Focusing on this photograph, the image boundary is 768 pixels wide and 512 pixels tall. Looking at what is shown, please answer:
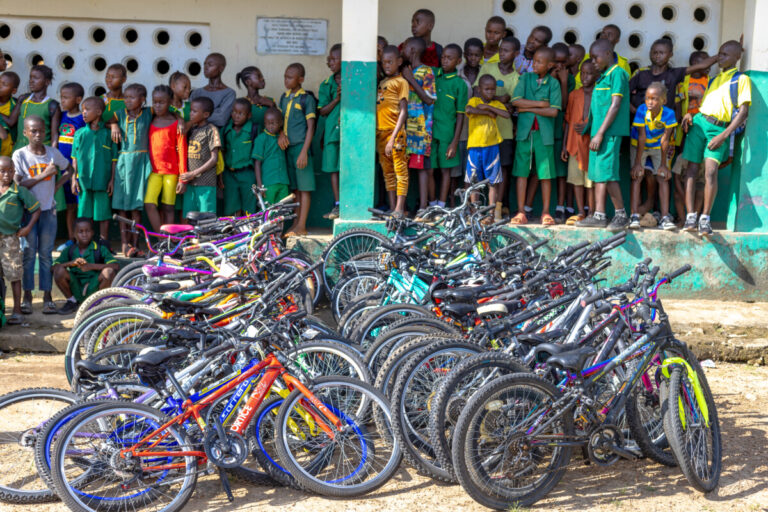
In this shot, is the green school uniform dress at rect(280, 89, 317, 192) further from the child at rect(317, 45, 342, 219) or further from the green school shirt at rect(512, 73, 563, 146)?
the green school shirt at rect(512, 73, 563, 146)

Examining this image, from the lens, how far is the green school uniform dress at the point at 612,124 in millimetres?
8461

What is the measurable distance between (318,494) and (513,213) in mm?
5627

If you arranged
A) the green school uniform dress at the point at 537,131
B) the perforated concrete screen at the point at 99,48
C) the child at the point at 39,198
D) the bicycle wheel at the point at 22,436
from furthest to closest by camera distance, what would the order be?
the perforated concrete screen at the point at 99,48 → the green school uniform dress at the point at 537,131 → the child at the point at 39,198 → the bicycle wheel at the point at 22,436

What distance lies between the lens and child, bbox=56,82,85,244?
29.5ft

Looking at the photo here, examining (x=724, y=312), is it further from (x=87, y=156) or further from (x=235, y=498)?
(x=87, y=156)

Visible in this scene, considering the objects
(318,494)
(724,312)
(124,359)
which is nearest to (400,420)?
(318,494)

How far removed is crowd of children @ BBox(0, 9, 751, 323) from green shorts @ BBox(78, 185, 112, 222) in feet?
0.05

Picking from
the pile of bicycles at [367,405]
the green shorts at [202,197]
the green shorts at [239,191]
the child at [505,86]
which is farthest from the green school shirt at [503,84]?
the pile of bicycles at [367,405]

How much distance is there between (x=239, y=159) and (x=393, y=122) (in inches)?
65.1

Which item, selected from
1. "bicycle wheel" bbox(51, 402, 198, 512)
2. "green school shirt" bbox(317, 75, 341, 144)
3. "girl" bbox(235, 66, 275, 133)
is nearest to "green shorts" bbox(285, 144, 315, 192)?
"green school shirt" bbox(317, 75, 341, 144)

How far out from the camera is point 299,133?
358 inches

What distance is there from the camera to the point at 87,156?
345 inches

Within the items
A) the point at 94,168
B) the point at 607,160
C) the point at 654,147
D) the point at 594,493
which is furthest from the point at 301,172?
the point at 594,493

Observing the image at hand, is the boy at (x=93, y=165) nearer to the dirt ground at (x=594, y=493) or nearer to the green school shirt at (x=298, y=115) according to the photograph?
the green school shirt at (x=298, y=115)
